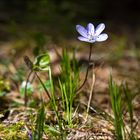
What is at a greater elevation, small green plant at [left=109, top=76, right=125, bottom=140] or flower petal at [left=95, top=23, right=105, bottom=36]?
flower petal at [left=95, top=23, right=105, bottom=36]

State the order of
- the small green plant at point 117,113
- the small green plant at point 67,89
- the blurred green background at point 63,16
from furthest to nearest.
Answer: the blurred green background at point 63,16 < the small green plant at point 67,89 < the small green plant at point 117,113

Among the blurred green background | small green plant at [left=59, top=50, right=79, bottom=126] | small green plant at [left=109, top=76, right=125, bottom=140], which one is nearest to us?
small green plant at [left=109, top=76, right=125, bottom=140]

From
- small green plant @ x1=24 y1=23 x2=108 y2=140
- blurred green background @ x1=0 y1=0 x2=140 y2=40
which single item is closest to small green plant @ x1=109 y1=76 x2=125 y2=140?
small green plant @ x1=24 y1=23 x2=108 y2=140

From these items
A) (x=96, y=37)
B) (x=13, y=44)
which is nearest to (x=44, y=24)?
(x=13, y=44)

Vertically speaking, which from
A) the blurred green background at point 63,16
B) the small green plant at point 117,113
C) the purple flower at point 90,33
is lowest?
the small green plant at point 117,113

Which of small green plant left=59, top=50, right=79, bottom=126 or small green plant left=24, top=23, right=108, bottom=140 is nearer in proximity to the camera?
small green plant left=24, top=23, right=108, bottom=140

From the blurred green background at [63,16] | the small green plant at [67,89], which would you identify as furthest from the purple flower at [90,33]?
the blurred green background at [63,16]

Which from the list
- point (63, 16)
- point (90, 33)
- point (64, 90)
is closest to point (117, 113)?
point (64, 90)

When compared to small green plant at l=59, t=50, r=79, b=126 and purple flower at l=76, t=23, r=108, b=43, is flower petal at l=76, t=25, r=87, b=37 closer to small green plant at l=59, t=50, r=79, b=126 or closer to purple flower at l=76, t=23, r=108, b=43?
purple flower at l=76, t=23, r=108, b=43

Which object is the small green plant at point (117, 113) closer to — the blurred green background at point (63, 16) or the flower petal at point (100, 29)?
the flower petal at point (100, 29)

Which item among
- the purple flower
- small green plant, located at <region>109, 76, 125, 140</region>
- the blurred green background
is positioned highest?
the blurred green background

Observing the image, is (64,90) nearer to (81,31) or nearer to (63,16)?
(81,31)

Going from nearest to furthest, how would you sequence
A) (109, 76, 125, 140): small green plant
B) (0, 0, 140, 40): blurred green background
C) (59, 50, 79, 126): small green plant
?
(109, 76, 125, 140): small green plant
(59, 50, 79, 126): small green plant
(0, 0, 140, 40): blurred green background
